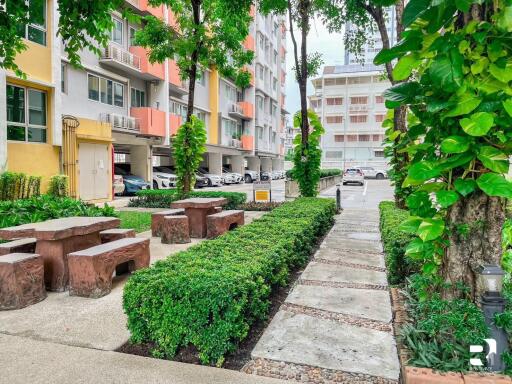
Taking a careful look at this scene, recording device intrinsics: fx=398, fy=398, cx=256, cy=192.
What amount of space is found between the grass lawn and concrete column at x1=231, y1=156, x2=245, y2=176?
2623cm

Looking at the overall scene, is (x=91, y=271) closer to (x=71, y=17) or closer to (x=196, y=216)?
(x=71, y=17)

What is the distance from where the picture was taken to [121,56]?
19.9 meters

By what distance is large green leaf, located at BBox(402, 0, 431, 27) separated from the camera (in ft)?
7.02

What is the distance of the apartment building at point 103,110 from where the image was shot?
13492mm

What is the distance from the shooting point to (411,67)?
8.64ft

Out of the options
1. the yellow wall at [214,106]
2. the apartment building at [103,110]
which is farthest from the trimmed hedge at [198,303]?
the yellow wall at [214,106]

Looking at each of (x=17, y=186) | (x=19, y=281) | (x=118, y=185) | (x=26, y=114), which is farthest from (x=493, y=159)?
(x=118, y=185)

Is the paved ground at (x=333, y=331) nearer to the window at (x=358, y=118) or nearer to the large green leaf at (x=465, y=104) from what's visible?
the large green leaf at (x=465, y=104)

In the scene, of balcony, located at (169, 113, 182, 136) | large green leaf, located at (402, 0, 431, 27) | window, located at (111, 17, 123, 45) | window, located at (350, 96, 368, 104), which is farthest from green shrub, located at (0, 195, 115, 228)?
window, located at (350, 96, 368, 104)

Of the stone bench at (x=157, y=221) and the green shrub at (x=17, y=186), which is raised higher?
the green shrub at (x=17, y=186)

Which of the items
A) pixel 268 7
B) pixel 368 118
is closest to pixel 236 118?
pixel 268 7

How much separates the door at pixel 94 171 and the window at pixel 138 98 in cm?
581

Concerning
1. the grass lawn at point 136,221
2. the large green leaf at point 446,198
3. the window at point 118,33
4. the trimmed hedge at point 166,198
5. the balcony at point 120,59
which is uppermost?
the window at point 118,33

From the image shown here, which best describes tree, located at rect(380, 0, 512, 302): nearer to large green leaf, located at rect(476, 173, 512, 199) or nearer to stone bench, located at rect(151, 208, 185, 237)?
large green leaf, located at rect(476, 173, 512, 199)
